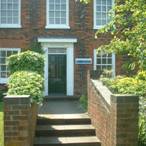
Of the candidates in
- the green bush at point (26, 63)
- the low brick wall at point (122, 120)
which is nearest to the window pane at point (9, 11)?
the green bush at point (26, 63)

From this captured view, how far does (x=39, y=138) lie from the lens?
11.5 meters

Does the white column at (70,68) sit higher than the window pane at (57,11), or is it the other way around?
the window pane at (57,11)

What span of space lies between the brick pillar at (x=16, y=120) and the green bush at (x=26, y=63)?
20.2ft

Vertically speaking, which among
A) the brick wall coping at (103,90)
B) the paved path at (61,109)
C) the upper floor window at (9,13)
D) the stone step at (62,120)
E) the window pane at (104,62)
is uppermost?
the upper floor window at (9,13)

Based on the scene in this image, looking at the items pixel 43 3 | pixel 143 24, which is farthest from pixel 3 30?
pixel 143 24

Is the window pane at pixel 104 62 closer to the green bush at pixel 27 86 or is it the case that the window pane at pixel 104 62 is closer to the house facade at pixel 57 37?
the house facade at pixel 57 37

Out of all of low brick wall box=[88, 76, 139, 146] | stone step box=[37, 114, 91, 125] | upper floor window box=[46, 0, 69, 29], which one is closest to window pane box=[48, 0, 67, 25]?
upper floor window box=[46, 0, 69, 29]

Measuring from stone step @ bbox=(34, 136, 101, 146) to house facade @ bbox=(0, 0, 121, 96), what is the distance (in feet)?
42.8

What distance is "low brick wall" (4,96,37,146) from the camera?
9.45 meters

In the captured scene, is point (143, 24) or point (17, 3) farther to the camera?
point (17, 3)

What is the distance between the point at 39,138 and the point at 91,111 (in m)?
2.09

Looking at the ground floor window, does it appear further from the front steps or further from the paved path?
the front steps

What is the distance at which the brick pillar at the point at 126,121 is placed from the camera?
363 inches

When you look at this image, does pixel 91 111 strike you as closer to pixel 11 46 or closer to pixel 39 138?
pixel 39 138
